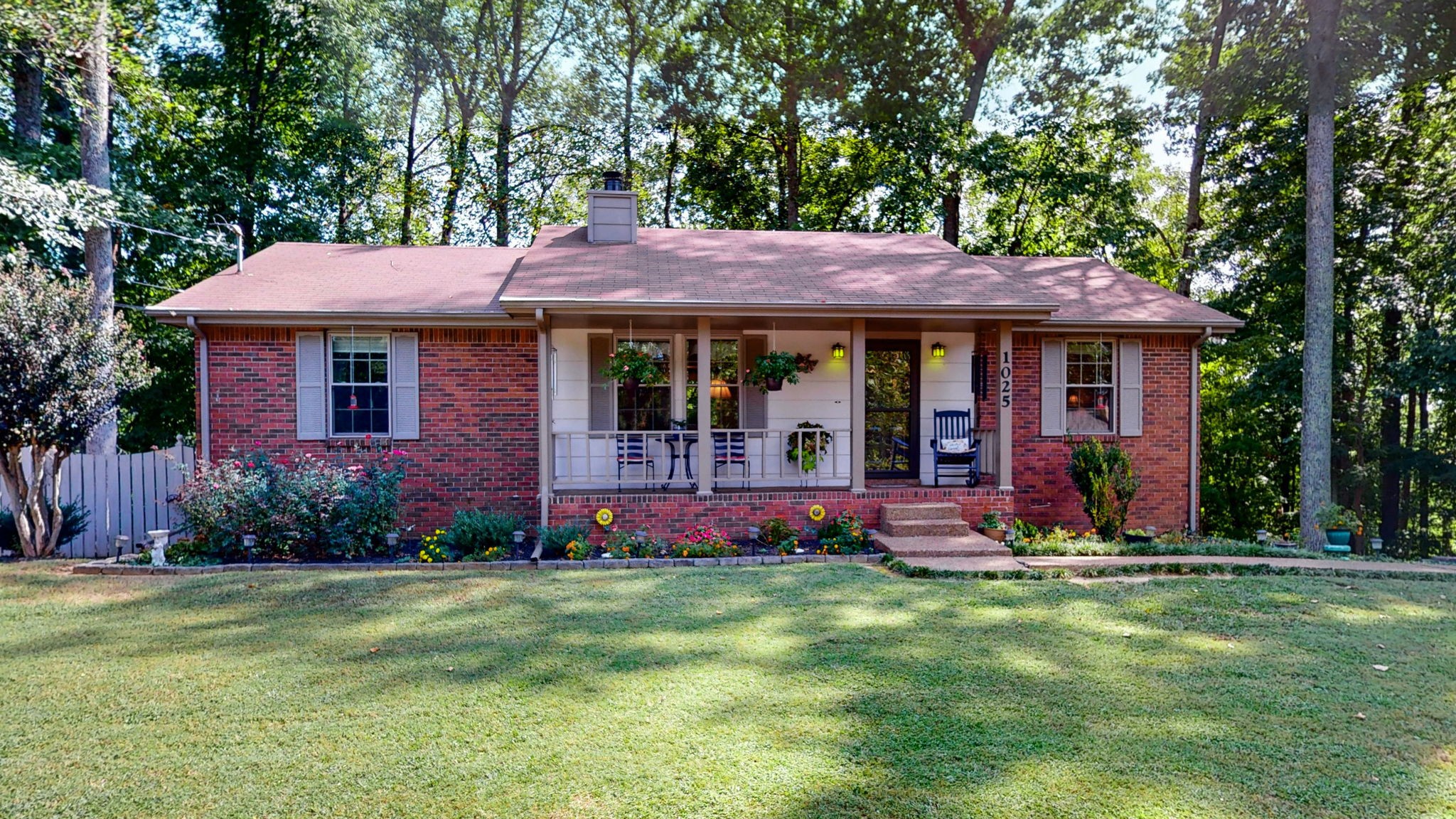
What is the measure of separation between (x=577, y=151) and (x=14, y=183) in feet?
43.7

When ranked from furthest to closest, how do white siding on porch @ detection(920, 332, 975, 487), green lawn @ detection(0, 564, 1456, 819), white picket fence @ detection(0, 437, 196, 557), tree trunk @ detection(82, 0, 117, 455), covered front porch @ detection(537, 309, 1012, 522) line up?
tree trunk @ detection(82, 0, 117, 455) → white siding on porch @ detection(920, 332, 975, 487) → white picket fence @ detection(0, 437, 196, 557) → covered front porch @ detection(537, 309, 1012, 522) → green lawn @ detection(0, 564, 1456, 819)

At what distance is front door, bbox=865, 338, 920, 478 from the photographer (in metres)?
11.7

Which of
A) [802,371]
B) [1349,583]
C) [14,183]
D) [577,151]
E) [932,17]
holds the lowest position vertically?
[1349,583]

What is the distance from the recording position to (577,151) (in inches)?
871

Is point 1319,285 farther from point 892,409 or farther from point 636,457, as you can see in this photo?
point 636,457

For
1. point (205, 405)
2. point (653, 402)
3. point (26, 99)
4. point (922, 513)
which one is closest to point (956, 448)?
point (922, 513)

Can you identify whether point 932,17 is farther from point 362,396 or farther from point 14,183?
point 14,183

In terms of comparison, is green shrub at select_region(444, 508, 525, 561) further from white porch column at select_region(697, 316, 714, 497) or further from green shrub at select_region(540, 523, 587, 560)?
white porch column at select_region(697, 316, 714, 497)

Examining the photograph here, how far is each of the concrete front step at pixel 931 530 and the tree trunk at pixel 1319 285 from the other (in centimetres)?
637

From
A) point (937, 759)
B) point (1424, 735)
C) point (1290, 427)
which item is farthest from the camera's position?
point (1290, 427)

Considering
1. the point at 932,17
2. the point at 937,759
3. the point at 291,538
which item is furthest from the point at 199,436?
the point at 932,17

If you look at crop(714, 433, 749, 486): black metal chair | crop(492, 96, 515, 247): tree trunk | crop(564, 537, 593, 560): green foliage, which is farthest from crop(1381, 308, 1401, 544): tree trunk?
crop(492, 96, 515, 247): tree trunk

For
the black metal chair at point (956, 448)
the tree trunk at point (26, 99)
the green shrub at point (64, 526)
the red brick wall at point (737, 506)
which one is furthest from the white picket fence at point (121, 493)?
the black metal chair at point (956, 448)

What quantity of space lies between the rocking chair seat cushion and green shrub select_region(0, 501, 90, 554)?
36.2ft
